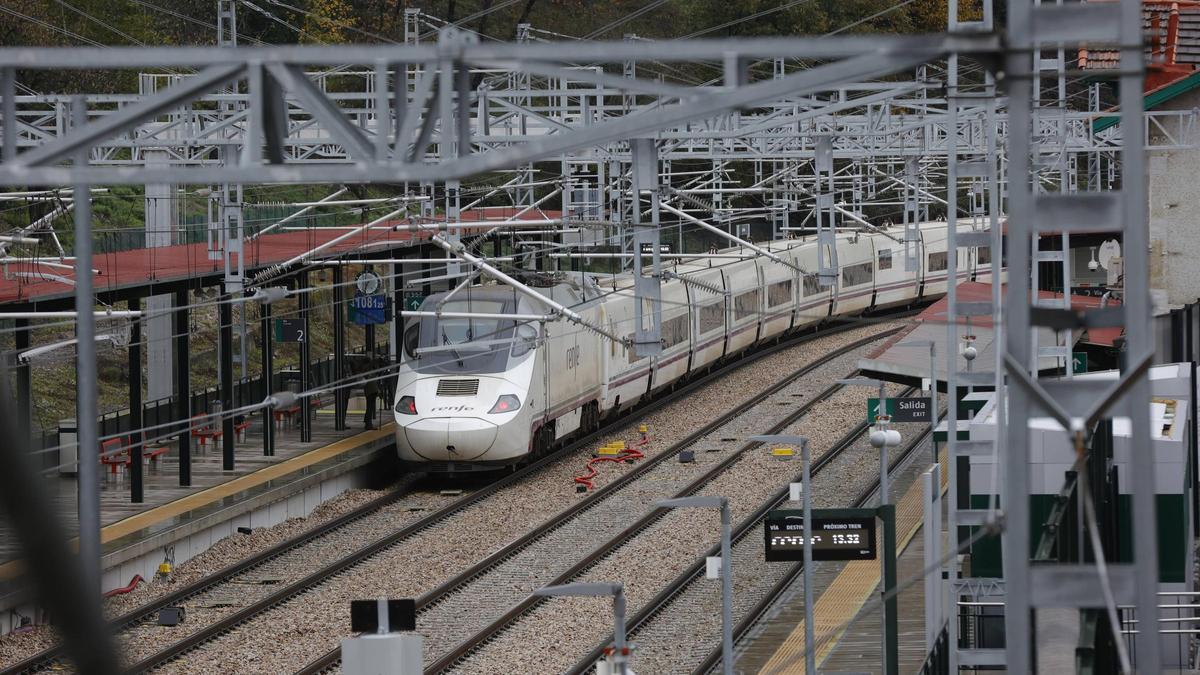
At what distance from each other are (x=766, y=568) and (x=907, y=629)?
3046 mm

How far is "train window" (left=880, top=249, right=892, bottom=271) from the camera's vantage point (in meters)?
41.8

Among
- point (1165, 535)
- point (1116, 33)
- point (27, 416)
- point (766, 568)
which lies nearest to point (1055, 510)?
point (1116, 33)

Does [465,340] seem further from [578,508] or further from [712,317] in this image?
[712,317]

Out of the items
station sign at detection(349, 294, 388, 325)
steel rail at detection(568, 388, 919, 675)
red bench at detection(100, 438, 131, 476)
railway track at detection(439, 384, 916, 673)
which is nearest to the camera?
steel rail at detection(568, 388, 919, 675)

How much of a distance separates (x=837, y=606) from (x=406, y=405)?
8.13 meters

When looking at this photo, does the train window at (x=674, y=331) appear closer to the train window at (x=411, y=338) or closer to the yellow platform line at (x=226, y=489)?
the yellow platform line at (x=226, y=489)

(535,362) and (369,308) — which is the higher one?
(369,308)

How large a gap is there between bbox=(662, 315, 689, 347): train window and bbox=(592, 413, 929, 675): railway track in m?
8.91

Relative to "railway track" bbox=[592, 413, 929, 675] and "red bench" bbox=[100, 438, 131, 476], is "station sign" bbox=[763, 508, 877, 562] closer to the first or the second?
"railway track" bbox=[592, 413, 929, 675]

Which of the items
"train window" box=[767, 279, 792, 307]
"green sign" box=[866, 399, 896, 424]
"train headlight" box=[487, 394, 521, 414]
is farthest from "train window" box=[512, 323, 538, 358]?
"train window" box=[767, 279, 792, 307]

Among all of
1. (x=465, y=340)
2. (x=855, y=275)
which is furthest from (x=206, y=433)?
(x=855, y=275)

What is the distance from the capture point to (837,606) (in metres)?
16.8

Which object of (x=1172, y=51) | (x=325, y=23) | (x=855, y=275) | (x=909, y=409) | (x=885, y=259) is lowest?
(x=909, y=409)

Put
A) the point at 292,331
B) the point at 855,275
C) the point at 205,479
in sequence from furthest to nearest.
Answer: the point at 855,275
the point at 292,331
the point at 205,479
